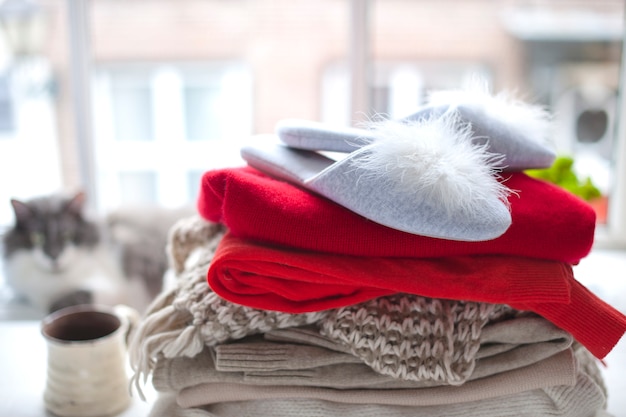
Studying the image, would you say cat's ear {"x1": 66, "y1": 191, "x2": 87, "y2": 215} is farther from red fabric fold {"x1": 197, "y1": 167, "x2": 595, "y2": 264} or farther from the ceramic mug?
red fabric fold {"x1": 197, "y1": 167, "x2": 595, "y2": 264}

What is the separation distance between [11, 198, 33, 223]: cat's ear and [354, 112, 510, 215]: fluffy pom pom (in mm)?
741

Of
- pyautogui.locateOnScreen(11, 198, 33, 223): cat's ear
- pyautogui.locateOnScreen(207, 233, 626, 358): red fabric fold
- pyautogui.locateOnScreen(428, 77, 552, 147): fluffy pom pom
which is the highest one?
pyautogui.locateOnScreen(428, 77, 552, 147): fluffy pom pom

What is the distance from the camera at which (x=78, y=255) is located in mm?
1059

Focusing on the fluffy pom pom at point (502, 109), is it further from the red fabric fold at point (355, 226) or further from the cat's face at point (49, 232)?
the cat's face at point (49, 232)

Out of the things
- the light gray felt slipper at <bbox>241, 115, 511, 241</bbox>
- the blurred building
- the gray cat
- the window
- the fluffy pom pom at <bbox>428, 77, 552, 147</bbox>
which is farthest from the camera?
the window

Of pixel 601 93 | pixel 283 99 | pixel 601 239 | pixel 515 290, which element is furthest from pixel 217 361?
pixel 601 93

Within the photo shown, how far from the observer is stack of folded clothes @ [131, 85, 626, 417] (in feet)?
1.68

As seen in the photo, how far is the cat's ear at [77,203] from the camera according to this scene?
1061 millimetres

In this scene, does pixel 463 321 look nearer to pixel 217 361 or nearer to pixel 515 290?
pixel 515 290

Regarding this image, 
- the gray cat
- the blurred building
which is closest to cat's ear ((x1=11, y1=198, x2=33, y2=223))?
the gray cat

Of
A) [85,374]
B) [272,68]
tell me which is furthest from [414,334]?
[272,68]

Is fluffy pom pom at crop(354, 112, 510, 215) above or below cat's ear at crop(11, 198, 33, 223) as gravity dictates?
above

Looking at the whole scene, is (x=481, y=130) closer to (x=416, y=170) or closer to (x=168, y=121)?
(x=416, y=170)

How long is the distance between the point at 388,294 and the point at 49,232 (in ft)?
2.41
